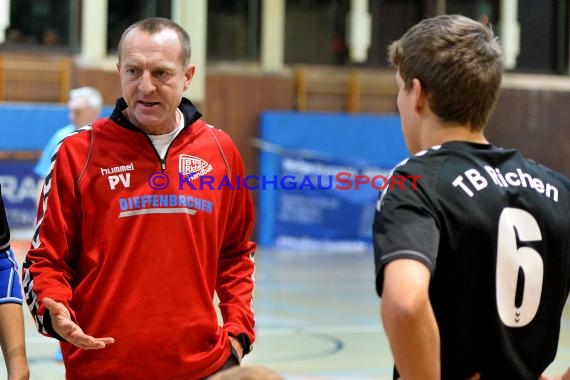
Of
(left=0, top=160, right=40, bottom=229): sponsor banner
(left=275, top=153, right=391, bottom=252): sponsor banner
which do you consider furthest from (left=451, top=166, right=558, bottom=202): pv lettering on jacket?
(left=275, top=153, right=391, bottom=252): sponsor banner

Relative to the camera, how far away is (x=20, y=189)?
16.5 m

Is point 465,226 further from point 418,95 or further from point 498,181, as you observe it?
point 418,95

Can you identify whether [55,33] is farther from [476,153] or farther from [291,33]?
[476,153]

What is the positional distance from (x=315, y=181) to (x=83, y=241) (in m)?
14.8

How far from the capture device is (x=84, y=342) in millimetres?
3336

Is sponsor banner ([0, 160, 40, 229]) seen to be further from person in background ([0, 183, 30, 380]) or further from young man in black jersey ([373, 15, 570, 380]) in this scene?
young man in black jersey ([373, 15, 570, 380])

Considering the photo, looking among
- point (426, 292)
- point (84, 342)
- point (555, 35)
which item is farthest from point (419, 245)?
point (555, 35)

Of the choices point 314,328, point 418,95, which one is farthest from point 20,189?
point 418,95

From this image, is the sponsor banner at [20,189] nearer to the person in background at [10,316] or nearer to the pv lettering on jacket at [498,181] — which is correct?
the person in background at [10,316]

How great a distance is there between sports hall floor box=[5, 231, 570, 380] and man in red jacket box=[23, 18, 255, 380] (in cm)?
459

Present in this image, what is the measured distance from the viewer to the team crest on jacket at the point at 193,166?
12.0 feet

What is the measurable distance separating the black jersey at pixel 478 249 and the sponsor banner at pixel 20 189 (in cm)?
1427

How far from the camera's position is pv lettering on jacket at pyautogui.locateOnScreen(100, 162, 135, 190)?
3.53 meters

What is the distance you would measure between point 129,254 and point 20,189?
1356 centimetres
